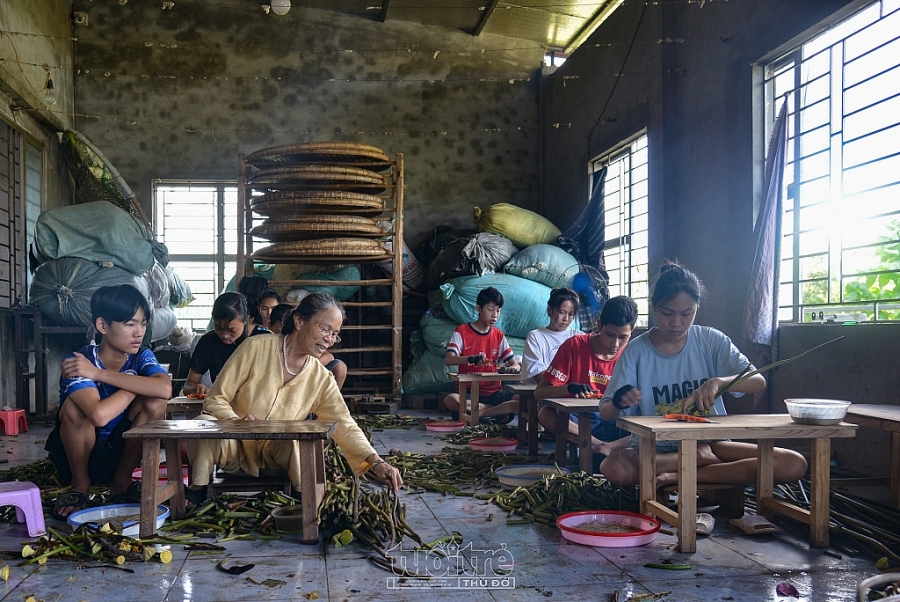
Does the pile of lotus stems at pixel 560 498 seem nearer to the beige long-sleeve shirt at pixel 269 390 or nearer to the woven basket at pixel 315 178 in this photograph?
the beige long-sleeve shirt at pixel 269 390

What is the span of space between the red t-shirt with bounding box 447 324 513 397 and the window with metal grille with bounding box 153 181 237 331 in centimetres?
495

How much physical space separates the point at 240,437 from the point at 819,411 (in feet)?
7.80

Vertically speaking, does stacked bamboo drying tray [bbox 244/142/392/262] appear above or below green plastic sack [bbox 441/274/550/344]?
above

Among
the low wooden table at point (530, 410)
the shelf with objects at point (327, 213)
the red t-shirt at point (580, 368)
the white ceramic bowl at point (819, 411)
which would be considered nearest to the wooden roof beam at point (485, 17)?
the shelf with objects at point (327, 213)

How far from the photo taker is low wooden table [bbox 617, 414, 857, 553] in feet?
10.2

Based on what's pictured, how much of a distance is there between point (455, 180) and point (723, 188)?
5.36 meters

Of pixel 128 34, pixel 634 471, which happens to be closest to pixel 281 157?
pixel 128 34

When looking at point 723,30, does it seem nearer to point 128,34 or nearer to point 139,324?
point 139,324

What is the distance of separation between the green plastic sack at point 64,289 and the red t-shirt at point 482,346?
353 centimetres

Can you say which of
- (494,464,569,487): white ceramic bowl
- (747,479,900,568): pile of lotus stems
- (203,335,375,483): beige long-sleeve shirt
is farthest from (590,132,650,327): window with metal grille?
(203,335,375,483): beige long-sleeve shirt

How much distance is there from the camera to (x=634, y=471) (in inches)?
151

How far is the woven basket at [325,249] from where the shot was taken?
8336 mm

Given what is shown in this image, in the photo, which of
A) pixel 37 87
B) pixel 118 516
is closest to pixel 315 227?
pixel 37 87

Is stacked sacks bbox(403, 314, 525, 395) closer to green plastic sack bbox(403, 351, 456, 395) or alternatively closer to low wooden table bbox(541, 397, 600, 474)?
green plastic sack bbox(403, 351, 456, 395)
